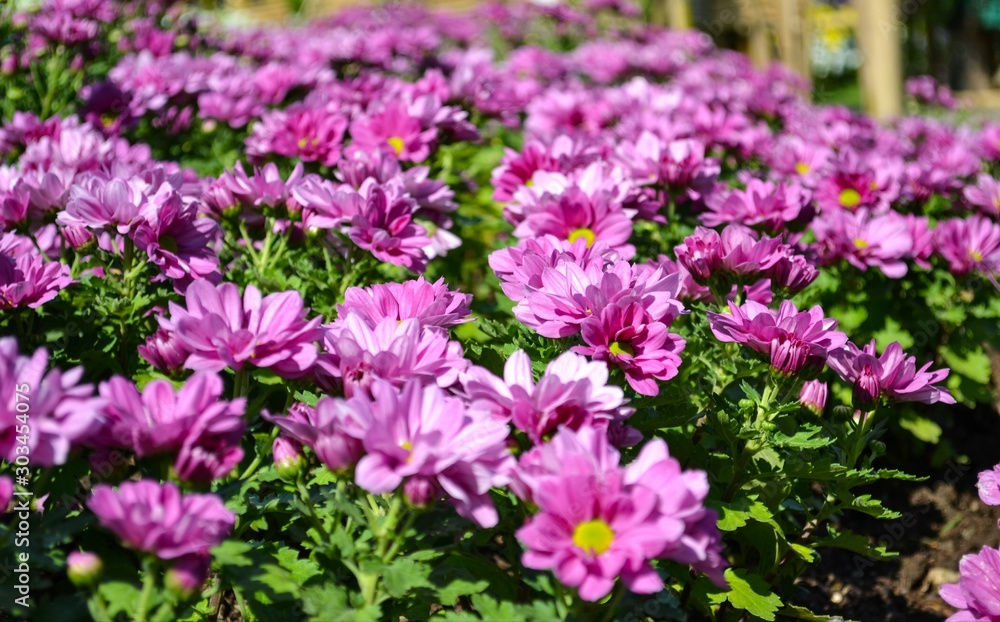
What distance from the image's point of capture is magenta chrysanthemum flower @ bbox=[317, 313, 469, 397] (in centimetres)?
146

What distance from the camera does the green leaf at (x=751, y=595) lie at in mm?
1833

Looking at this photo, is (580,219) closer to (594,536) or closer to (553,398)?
(553,398)

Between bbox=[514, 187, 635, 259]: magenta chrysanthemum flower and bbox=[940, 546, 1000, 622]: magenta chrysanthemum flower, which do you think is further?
bbox=[514, 187, 635, 259]: magenta chrysanthemum flower

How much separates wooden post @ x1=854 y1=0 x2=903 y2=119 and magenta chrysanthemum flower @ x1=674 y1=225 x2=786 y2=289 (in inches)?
212

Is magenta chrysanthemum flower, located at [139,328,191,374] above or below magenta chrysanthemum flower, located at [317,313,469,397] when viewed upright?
above

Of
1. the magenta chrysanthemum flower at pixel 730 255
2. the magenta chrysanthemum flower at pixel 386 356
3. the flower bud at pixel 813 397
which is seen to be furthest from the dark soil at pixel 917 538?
the magenta chrysanthemum flower at pixel 386 356

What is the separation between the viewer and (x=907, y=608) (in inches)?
105

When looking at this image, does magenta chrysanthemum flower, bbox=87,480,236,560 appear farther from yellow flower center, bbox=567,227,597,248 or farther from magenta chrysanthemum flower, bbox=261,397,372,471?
yellow flower center, bbox=567,227,597,248

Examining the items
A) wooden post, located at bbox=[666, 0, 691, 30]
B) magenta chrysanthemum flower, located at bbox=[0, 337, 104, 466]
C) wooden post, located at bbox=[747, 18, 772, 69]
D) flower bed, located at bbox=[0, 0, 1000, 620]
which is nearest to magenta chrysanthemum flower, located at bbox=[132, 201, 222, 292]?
flower bed, located at bbox=[0, 0, 1000, 620]

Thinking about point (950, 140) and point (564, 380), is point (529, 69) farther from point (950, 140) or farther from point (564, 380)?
point (564, 380)

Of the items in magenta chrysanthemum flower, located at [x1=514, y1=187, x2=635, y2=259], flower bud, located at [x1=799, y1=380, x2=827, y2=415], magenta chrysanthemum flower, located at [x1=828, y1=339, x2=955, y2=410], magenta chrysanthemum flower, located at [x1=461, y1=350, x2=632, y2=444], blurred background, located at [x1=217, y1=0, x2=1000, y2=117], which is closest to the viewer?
magenta chrysanthemum flower, located at [x1=461, y1=350, x2=632, y2=444]

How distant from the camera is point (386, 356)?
1.46 m

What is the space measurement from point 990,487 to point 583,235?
104 cm

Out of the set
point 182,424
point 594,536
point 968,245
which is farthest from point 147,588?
point 968,245
